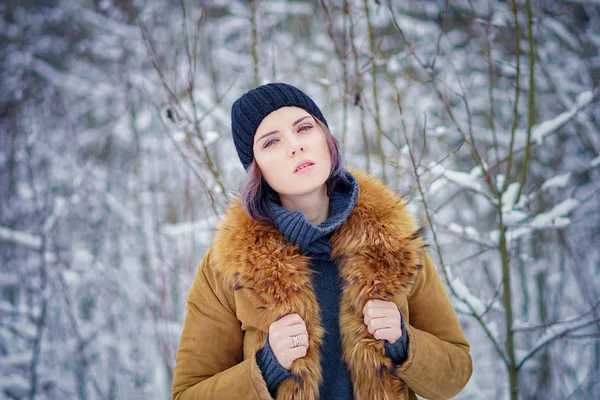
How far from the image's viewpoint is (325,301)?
1337mm

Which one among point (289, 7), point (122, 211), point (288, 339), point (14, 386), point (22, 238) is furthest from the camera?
point (122, 211)

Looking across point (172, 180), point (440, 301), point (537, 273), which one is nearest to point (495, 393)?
point (537, 273)

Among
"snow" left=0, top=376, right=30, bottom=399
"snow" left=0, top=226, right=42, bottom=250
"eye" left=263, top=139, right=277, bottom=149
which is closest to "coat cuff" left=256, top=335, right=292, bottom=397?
"eye" left=263, top=139, right=277, bottom=149

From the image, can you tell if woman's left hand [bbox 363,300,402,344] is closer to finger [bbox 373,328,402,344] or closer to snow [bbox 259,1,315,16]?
finger [bbox 373,328,402,344]

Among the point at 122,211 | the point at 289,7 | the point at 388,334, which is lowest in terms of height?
the point at 388,334

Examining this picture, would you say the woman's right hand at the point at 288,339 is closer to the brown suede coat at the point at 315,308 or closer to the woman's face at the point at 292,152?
the brown suede coat at the point at 315,308

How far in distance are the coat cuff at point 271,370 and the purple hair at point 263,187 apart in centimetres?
45

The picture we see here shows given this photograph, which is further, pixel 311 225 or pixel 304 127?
pixel 304 127

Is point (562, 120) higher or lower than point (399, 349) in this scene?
higher

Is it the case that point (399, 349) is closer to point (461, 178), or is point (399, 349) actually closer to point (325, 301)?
point (325, 301)

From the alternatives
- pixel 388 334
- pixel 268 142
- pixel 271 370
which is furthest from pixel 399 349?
pixel 268 142

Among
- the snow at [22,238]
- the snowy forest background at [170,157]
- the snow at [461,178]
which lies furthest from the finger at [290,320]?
the snow at [22,238]

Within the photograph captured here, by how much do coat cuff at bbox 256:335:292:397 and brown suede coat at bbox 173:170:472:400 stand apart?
1.1 inches

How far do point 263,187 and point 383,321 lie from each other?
67cm
